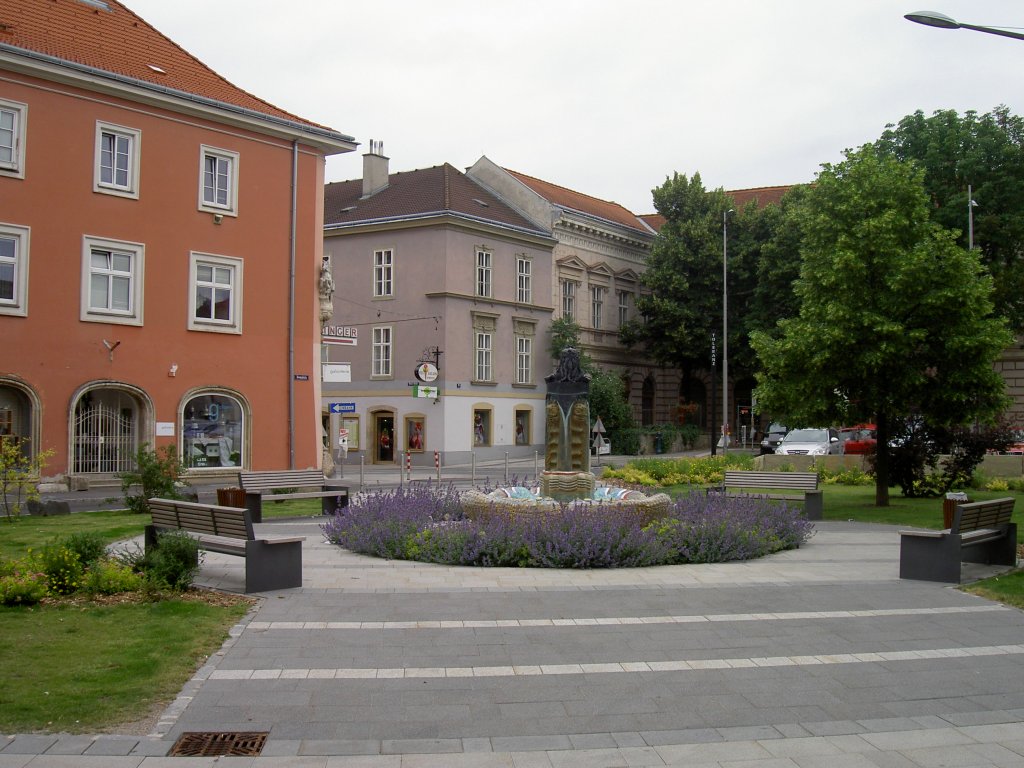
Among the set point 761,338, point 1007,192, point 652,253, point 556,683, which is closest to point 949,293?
point 761,338

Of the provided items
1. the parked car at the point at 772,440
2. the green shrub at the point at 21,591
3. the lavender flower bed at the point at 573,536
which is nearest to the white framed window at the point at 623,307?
the parked car at the point at 772,440

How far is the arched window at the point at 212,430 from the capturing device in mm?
28281

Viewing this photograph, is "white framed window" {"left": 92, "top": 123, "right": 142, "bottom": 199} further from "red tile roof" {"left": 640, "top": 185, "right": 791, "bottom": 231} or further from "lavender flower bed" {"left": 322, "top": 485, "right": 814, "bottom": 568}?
"red tile roof" {"left": 640, "top": 185, "right": 791, "bottom": 231}

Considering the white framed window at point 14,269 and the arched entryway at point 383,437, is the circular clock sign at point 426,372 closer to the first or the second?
the arched entryway at point 383,437

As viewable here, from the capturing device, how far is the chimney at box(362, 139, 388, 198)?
49.3m

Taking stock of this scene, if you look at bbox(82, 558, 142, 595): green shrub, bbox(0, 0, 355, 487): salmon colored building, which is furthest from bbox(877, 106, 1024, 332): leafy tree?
bbox(82, 558, 142, 595): green shrub

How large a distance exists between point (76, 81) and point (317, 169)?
25.0 feet

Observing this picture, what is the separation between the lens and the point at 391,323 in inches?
1780

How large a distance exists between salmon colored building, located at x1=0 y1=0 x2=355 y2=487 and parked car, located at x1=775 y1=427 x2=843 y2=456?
55.5ft

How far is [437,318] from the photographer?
43.9 m

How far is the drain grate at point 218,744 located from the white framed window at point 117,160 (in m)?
23.0

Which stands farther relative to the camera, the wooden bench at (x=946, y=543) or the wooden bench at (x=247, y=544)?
the wooden bench at (x=946, y=543)

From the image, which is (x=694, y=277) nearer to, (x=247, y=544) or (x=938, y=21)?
(x=938, y=21)

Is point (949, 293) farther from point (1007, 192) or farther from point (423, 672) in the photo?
point (1007, 192)
